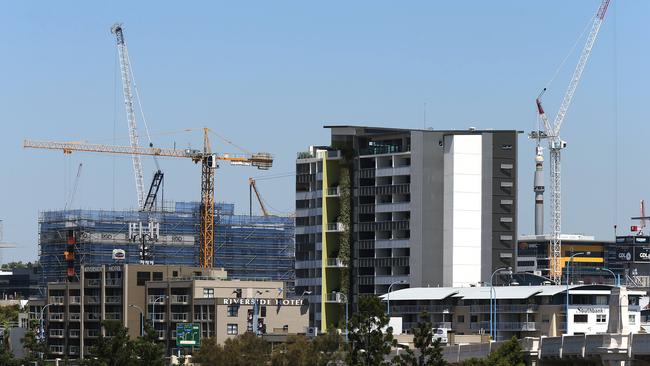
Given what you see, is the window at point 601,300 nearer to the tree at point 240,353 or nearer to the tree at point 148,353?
the tree at point 240,353

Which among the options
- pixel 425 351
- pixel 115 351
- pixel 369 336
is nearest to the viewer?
pixel 425 351

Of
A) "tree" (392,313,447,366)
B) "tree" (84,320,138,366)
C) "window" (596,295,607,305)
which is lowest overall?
"tree" (84,320,138,366)

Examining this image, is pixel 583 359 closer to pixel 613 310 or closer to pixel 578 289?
pixel 613 310

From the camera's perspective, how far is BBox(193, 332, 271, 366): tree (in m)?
162

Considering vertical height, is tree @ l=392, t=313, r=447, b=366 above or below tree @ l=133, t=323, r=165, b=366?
above

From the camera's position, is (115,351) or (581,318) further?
(581,318)

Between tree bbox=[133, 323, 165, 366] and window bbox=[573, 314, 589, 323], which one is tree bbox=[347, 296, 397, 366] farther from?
window bbox=[573, 314, 589, 323]

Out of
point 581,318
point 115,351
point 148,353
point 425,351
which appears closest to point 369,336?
point 425,351

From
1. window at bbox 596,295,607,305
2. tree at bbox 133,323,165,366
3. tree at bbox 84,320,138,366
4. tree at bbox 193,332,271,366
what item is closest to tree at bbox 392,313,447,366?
tree at bbox 193,332,271,366

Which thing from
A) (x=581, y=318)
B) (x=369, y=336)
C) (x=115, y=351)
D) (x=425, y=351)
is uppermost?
(x=581, y=318)

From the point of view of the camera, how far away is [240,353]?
537 feet

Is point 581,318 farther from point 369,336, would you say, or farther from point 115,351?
point 369,336

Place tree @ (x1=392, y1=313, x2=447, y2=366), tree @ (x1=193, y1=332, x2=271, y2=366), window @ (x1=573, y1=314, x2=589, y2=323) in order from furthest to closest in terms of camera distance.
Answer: window @ (x1=573, y1=314, x2=589, y2=323)
tree @ (x1=193, y1=332, x2=271, y2=366)
tree @ (x1=392, y1=313, x2=447, y2=366)

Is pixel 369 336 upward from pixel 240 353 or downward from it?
upward
